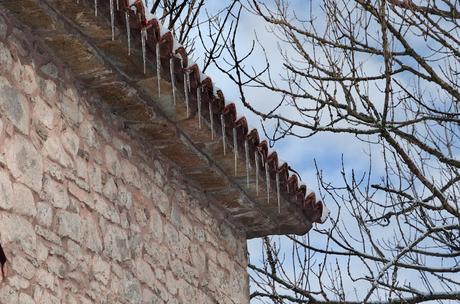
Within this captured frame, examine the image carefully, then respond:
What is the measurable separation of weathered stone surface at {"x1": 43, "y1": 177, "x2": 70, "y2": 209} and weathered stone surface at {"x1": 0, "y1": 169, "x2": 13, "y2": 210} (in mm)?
278

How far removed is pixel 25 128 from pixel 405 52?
3.61 metres

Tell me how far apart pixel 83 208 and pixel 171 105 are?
0.83 m

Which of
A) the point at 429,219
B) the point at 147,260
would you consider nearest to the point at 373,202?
the point at 429,219

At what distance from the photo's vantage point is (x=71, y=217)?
14.5 feet

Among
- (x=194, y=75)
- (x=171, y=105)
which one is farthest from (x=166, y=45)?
(x=171, y=105)

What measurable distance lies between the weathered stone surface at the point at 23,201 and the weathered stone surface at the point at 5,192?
4 centimetres

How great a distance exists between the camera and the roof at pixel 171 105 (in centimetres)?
435

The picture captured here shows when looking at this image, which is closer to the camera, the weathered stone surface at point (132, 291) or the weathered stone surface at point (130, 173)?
the weathered stone surface at point (132, 291)

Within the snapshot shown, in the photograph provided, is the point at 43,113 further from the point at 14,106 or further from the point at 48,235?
the point at 48,235

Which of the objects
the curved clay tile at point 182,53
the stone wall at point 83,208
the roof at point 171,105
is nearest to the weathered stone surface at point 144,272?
the stone wall at point 83,208

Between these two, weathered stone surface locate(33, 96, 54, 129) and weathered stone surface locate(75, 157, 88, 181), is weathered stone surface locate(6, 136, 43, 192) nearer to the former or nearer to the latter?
weathered stone surface locate(33, 96, 54, 129)

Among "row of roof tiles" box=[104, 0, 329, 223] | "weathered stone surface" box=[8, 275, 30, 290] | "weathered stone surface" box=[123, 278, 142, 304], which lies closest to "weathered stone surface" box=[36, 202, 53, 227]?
"weathered stone surface" box=[8, 275, 30, 290]

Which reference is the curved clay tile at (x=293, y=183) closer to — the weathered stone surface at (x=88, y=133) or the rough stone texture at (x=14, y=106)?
the weathered stone surface at (x=88, y=133)

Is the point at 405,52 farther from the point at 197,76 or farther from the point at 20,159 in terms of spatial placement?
the point at 20,159
